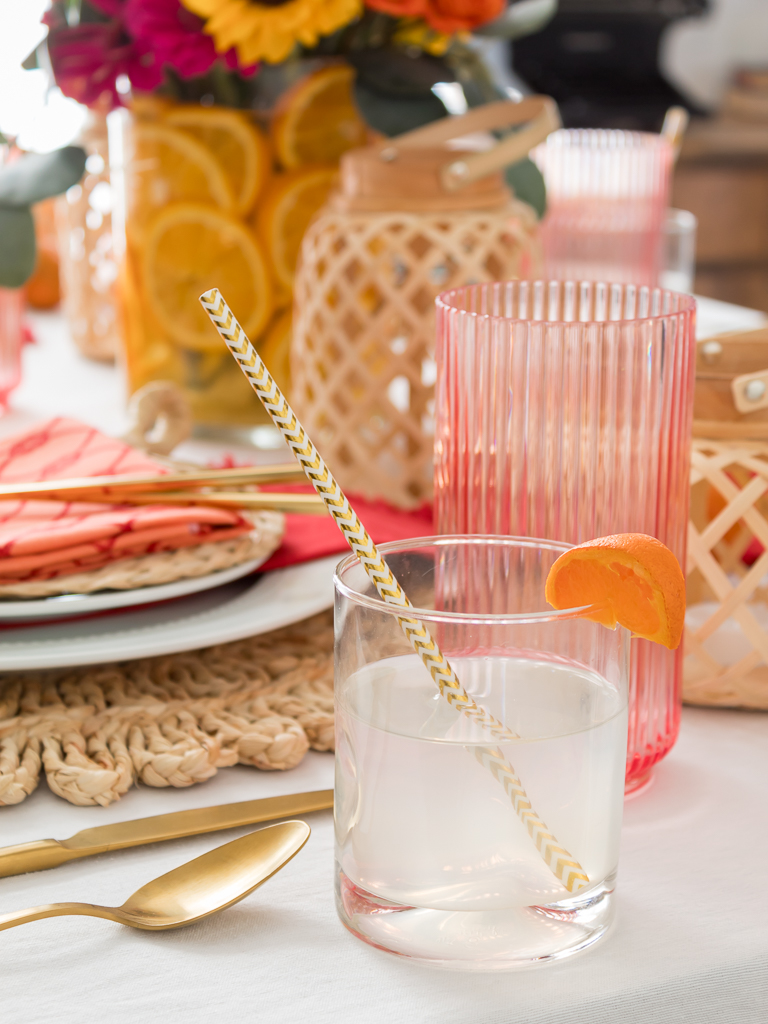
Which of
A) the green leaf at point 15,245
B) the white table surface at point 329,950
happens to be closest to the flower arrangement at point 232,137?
the green leaf at point 15,245

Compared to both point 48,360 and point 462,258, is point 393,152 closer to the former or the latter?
point 462,258

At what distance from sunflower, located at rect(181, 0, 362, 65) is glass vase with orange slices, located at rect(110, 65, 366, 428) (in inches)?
3.1

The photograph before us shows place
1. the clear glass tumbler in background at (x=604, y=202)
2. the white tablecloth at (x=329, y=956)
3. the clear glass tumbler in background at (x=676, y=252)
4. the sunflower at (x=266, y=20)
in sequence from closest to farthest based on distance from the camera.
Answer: the white tablecloth at (x=329, y=956)
the sunflower at (x=266, y=20)
the clear glass tumbler in background at (x=604, y=202)
the clear glass tumbler in background at (x=676, y=252)

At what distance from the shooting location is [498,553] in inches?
17.3

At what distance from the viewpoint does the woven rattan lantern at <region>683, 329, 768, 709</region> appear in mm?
538

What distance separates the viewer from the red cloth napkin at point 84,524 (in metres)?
0.53

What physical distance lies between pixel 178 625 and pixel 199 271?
0.39 m

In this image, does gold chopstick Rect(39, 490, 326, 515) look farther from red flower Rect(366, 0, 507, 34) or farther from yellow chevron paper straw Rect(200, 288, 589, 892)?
red flower Rect(366, 0, 507, 34)

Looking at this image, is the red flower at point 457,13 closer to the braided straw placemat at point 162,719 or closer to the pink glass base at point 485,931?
the braided straw placemat at point 162,719

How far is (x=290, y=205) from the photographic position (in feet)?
2.80

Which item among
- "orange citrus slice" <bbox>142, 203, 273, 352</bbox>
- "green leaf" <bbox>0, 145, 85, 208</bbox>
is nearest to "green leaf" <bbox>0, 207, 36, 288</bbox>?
"green leaf" <bbox>0, 145, 85, 208</bbox>

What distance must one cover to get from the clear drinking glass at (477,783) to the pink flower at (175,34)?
0.49m

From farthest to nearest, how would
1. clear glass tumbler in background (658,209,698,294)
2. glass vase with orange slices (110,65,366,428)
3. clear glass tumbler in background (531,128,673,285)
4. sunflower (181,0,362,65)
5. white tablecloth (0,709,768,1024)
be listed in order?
clear glass tumbler in background (658,209,698,294), clear glass tumbler in background (531,128,673,285), glass vase with orange slices (110,65,366,428), sunflower (181,0,362,65), white tablecloth (0,709,768,1024)

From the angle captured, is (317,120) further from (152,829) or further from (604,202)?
(152,829)
